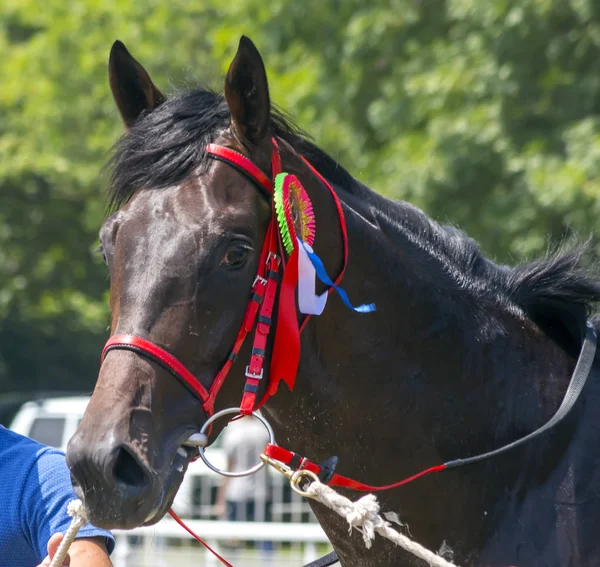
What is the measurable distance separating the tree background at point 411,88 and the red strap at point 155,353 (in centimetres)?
352

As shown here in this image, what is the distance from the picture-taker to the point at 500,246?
30.6 feet

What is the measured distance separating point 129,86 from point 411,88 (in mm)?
6326

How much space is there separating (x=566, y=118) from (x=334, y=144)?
8.39 feet

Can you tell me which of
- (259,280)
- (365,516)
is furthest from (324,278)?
(365,516)

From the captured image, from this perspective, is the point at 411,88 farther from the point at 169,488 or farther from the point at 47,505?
the point at 169,488

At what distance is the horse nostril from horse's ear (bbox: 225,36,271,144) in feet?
3.29

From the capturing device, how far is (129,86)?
3227 millimetres

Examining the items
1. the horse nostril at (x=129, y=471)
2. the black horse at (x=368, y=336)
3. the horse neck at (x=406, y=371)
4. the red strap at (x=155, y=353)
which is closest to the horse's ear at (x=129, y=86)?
the black horse at (x=368, y=336)

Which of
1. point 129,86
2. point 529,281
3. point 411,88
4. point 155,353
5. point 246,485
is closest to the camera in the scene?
point 155,353

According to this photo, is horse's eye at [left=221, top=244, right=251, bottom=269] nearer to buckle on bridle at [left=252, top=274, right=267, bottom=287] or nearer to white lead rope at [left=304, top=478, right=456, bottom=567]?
buckle on bridle at [left=252, top=274, right=267, bottom=287]

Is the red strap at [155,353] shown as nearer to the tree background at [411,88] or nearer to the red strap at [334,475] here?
the red strap at [334,475]

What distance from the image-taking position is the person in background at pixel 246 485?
1030 cm

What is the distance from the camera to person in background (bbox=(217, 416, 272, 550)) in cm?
1030

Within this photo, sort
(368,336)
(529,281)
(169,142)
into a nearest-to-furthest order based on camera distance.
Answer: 1. (169,142)
2. (368,336)
3. (529,281)
